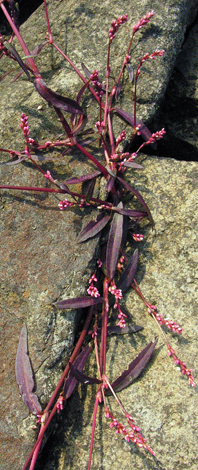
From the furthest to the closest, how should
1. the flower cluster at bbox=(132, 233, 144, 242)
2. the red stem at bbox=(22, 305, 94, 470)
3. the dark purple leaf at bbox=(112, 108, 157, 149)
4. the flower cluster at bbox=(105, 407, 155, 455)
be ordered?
the dark purple leaf at bbox=(112, 108, 157, 149) < the flower cluster at bbox=(132, 233, 144, 242) < the red stem at bbox=(22, 305, 94, 470) < the flower cluster at bbox=(105, 407, 155, 455)

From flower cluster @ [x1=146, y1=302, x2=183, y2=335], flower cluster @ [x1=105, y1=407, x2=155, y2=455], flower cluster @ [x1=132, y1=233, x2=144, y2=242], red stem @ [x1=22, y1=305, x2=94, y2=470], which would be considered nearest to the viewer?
flower cluster @ [x1=105, y1=407, x2=155, y2=455]

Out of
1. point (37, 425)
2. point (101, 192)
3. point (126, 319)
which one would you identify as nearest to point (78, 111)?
point (101, 192)

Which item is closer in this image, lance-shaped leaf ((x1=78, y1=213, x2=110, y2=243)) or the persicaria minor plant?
the persicaria minor plant

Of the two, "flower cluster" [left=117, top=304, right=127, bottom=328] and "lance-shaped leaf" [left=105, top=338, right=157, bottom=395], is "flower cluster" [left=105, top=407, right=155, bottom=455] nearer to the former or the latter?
"lance-shaped leaf" [left=105, top=338, right=157, bottom=395]

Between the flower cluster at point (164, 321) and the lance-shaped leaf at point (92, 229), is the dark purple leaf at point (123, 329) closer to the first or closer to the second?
the flower cluster at point (164, 321)

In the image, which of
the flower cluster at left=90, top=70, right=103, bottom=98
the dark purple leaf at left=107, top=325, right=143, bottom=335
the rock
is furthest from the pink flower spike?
the rock

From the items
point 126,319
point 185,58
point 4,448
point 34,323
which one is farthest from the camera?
point 185,58

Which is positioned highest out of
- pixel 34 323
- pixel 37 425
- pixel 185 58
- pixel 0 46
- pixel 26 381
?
pixel 0 46

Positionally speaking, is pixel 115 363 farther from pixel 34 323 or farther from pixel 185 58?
pixel 185 58
